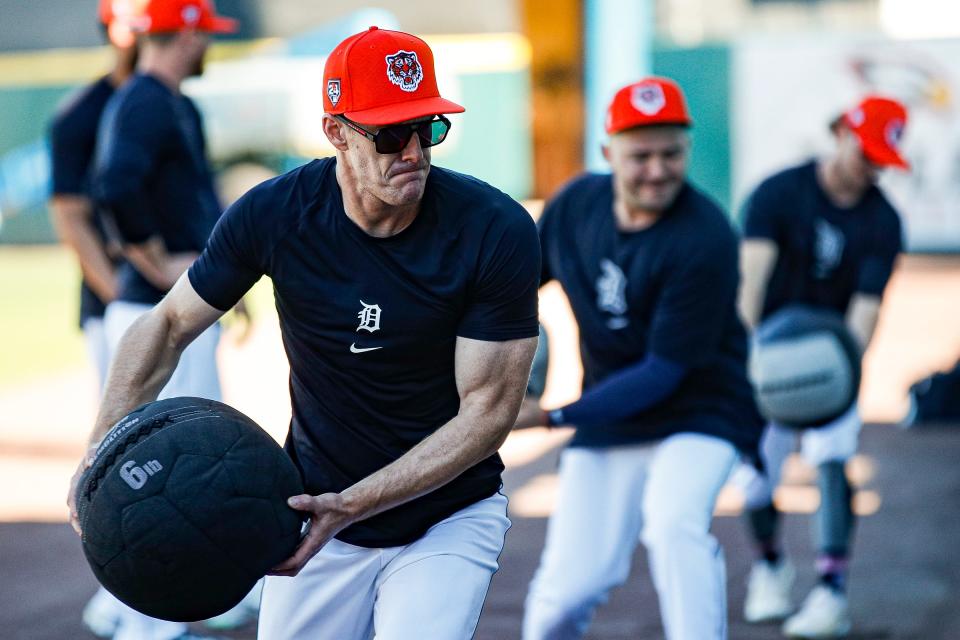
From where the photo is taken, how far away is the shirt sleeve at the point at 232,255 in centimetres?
347

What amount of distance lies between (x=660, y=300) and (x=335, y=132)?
1652 millimetres

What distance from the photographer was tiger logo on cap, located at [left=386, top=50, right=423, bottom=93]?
3287mm

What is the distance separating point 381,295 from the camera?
3408mm

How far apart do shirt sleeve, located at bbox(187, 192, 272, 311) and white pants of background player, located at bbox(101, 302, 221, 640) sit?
1.32 m

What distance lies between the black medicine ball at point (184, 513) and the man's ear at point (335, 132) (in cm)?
78

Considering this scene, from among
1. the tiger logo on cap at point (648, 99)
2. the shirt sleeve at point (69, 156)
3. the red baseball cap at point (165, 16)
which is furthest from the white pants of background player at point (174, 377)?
the tiger logo on cap at point (648, 99)

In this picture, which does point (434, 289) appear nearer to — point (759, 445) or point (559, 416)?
point (559, 416)

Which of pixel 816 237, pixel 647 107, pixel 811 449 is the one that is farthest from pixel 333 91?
pixel 811 449

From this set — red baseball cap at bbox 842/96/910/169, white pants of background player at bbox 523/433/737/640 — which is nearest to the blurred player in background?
white pants of background player at bbox 523/433/737/640

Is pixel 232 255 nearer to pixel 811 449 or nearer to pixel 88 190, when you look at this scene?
pixel 88 190

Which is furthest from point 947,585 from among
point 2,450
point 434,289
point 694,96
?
point 694,96

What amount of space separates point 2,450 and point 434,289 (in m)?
6.76

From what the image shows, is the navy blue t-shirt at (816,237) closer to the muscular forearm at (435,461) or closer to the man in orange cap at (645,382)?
the man in orange cap at (645,382)

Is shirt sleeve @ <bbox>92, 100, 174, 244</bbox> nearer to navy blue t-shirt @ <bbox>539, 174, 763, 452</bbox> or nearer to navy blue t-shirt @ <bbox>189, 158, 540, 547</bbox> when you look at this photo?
navy blue t-shirt @ <bbox>539, 174, 763, 452</bbox>
